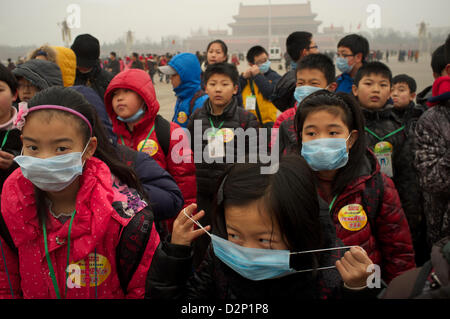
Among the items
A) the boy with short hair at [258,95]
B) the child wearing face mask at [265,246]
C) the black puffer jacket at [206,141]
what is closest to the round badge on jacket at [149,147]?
the black puffer jacket at [206,141]

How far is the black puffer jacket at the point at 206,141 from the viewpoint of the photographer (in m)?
3.60

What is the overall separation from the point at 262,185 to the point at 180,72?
331 centimetres

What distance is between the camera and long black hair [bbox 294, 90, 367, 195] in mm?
2004

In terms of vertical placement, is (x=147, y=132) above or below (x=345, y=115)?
below

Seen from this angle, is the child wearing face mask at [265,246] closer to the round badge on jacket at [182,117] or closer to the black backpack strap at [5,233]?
the black backpack strap at [5,233]

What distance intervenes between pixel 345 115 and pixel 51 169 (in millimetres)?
1472

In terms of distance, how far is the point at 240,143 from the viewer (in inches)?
141

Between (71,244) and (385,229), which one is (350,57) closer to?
(385,229)

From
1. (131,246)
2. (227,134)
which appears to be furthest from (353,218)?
(227,134)

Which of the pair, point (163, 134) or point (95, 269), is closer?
point (95, 269)

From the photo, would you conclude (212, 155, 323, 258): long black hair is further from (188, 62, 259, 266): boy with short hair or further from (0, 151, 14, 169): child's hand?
(188, 62, 259, 266): boy with short hair

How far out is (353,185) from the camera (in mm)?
1919

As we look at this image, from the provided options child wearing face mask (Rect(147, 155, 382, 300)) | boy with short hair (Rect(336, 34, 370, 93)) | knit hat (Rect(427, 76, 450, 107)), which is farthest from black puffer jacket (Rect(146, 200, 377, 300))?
boy with short hair (Rect(336, 34, 370, 93))

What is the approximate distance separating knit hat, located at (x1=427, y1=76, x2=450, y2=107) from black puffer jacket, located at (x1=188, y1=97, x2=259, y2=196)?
1.61 meters
